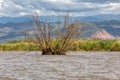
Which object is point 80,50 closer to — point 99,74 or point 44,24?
point 44,24

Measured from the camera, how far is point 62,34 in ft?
200

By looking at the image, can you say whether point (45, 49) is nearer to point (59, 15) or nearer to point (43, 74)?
point (59, 15)

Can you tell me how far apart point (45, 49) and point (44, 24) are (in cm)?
397

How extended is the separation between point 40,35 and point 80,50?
26.2 metres

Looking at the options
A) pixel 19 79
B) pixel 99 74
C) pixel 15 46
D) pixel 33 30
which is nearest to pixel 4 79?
pixel 19 79

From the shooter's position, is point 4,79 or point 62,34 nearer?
point 4,79

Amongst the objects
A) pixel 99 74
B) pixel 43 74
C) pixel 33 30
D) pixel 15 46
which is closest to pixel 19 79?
pixel 43 74

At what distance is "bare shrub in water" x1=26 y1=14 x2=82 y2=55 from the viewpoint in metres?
59.8

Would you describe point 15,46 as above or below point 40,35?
below

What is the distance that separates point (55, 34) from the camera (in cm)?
6138

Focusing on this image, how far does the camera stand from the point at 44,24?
60000mm

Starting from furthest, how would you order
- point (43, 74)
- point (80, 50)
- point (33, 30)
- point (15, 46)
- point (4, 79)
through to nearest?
point (15, 46) → point (80, 50) → point (33, 30) → point (43, 74) → point (4, 79)

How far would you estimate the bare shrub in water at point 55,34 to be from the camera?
196 feet

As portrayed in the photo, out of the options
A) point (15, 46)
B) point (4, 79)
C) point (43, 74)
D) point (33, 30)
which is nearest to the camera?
point (4, 79)
